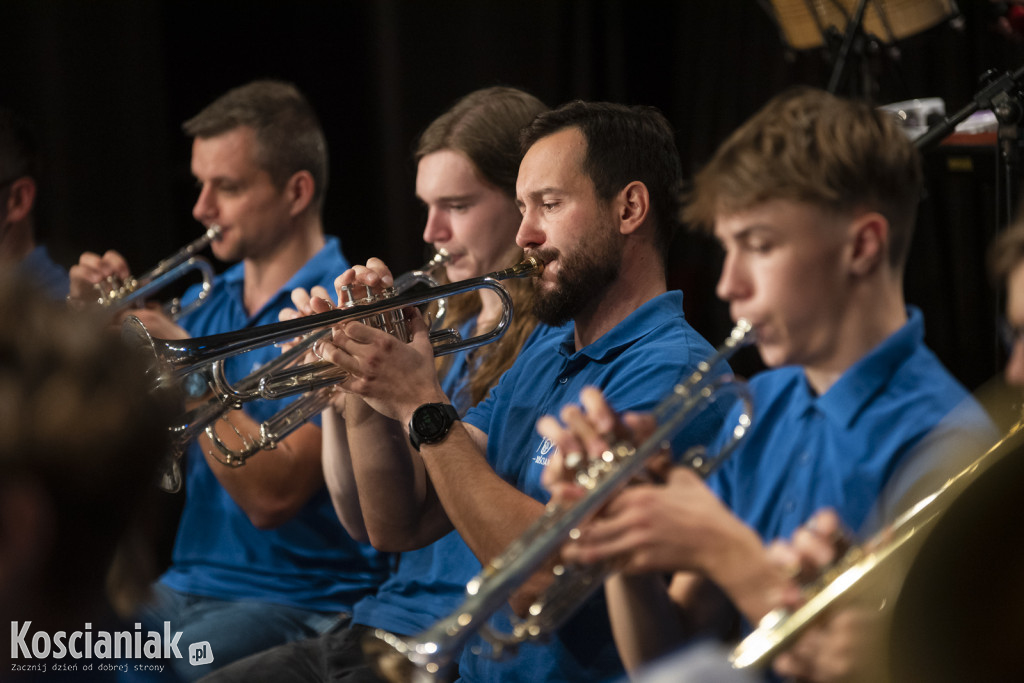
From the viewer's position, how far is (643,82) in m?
3.84

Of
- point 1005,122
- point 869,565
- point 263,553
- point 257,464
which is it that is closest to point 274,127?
point 257,464

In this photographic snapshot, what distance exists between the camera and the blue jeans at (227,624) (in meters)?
2.08

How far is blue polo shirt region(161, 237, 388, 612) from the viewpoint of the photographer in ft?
7.66

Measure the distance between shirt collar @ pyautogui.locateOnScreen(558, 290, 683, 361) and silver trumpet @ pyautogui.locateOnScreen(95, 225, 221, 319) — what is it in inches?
55.0

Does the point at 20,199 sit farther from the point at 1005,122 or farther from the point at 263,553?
the point at 1005,122

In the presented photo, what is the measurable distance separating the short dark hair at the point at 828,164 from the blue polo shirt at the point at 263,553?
1465mm

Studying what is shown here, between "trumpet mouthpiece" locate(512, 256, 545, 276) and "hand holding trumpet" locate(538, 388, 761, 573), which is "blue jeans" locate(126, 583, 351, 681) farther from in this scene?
"hand holding trumpet" locate(538, 388, 761, 573)

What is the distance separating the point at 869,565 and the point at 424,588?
1.15 meters

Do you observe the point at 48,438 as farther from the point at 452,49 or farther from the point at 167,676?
the point at 452,49

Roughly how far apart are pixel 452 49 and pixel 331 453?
7.18ft

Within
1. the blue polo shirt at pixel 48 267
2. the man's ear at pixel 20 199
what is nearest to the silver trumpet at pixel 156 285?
the blue polo shirt at pixel 48 267

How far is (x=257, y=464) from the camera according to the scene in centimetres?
228

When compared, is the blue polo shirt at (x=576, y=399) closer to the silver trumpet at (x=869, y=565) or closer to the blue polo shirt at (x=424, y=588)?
the blue polo shirt at (x=424, y=588)

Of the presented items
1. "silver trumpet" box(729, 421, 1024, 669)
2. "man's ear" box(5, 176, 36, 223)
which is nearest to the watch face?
"silver trumpet" box(729, 421, 1024, 669)
